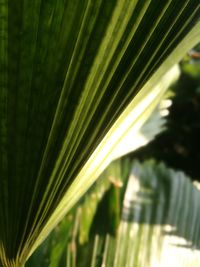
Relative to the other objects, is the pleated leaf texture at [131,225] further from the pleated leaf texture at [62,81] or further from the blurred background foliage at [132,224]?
the pleated leaf texture at [62,81]

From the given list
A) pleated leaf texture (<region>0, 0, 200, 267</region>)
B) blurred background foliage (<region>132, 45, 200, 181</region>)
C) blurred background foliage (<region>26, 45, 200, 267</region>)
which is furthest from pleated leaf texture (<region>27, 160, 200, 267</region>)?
blurred background foliage (<region>132, 45, 200, 181</region>)

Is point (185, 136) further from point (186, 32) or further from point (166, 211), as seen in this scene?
point (186, 32)

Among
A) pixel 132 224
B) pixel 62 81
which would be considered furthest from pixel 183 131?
pixel 62 81

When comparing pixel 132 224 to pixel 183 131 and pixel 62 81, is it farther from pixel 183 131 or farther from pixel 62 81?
pixel 183 131

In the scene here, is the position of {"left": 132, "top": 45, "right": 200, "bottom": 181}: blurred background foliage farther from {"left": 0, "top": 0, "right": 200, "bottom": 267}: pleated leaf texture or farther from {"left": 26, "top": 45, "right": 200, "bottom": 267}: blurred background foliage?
{"left": 0, "top": 0, "right": 200, "bottom": 267}: pleated leaf texture

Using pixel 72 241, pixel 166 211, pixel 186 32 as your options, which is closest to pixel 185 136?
pixel 166 211
